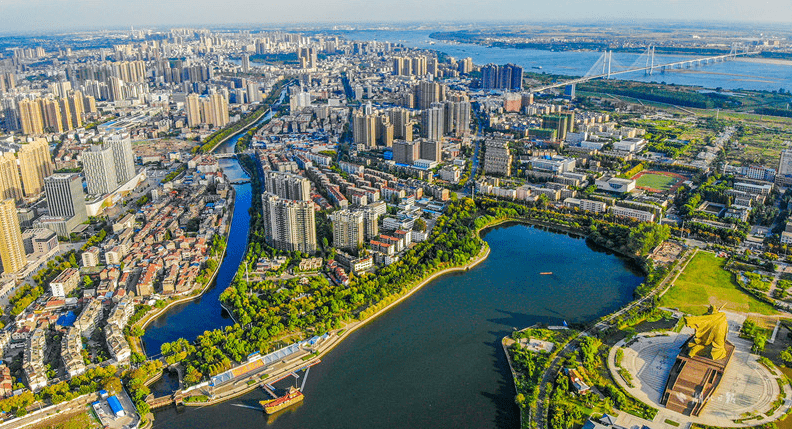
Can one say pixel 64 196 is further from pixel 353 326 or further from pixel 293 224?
pixel 353 326

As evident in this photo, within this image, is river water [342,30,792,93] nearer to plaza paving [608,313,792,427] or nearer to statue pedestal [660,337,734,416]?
plaza paving [608,313,792,427]

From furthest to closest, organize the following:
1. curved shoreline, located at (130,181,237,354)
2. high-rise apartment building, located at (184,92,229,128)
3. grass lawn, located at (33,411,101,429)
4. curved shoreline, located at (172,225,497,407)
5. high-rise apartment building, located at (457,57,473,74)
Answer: high-rise apartment building, located at (457,57,473,74) → high-rise apartment building, located at (184,92,229,128) → curved shoreline, located at (130,181,237,354) → curved shoreline, located at (172,225,497,407) → grass lawn, located at (33,411,101,429)

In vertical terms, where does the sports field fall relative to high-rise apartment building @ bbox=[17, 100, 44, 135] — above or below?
below

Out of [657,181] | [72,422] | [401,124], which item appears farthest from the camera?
[401,124]

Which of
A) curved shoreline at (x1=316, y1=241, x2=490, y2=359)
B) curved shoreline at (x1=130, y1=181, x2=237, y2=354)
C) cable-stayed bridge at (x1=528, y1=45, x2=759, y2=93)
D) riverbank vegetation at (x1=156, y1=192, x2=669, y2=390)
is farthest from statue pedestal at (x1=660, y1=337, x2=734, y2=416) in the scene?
cable-stayed bridge at (x1=528, y1=45, x2=759, y2=93)

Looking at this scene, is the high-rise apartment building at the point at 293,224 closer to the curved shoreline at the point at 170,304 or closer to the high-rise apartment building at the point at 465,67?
the curved shoreline at the point at 170,304

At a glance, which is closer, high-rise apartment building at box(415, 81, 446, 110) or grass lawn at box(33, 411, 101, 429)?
grass lawn at box(33, 411, 101, 429)

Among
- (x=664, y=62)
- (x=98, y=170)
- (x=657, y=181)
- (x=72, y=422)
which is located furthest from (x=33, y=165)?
(x=664, y=62)
